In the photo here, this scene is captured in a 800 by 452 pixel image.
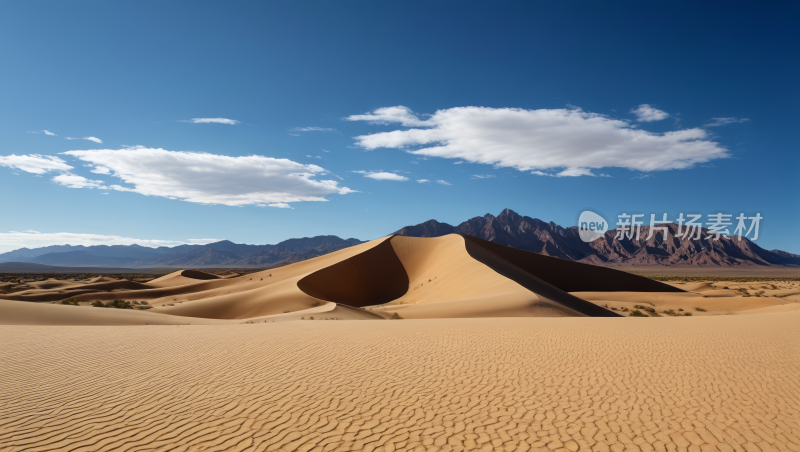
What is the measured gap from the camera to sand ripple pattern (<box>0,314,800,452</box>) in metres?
5.48

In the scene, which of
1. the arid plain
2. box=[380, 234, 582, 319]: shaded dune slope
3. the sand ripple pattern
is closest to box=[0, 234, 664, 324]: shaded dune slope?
box=[380, 234, 582, 319]: shaded dune slope

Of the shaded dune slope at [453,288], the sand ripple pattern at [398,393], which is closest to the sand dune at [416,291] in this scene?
the shaded dune slope at [453,288]

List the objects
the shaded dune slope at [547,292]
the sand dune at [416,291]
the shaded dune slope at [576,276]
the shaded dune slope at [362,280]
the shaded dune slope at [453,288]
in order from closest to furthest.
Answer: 1. the shaded dune slope at [453,288]
2. the sand dune at [416,291]
3. the shaded dune slope at [547,292]
4. the shaded dune slope at [362,280]
5. the shaded dune slope at [576,276]

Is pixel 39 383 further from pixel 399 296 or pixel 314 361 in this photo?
pixel 399 296

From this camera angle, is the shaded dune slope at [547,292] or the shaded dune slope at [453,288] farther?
the shaded dune slope at [547,292]

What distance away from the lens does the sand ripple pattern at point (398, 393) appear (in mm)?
5480

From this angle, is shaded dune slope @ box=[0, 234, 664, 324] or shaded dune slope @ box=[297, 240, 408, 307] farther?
shaded dune slope @ box=[297, 240, 408, 307]

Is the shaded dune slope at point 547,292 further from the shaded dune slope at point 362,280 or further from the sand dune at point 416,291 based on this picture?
the shaded dune slope at point 362,280

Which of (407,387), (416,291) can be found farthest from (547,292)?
(407,387)

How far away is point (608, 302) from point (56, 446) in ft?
130

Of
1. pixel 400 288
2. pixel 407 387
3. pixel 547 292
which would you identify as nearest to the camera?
pixel 407 387

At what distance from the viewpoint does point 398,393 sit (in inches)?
285

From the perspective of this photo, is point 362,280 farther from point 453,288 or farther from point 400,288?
point 453,288

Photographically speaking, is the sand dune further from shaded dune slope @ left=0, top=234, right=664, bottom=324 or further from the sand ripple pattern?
the sand ripple pattern
